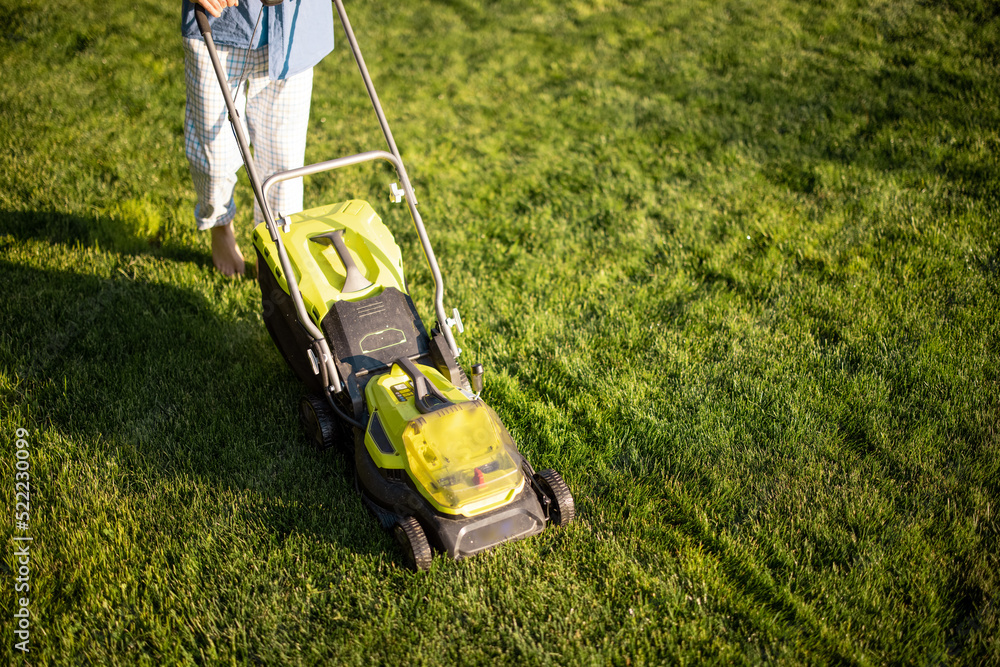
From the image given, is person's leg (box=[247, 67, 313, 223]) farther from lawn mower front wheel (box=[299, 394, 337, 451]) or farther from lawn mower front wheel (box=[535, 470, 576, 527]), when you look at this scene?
lawn mower front wheel (box=[535, 470, 576, 527])

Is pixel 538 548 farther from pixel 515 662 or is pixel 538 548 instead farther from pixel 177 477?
pixel 177 477

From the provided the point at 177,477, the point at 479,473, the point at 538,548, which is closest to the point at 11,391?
the point at 177,477

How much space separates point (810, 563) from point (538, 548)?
3.29 ft

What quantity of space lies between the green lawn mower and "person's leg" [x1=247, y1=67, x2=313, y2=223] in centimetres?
40

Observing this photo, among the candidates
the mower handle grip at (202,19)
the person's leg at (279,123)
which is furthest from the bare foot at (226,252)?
the mower handle grip at (202,19)

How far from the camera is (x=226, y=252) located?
4043 mm

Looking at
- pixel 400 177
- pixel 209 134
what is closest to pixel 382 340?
pixel 400 177

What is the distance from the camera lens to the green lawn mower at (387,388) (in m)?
2.54

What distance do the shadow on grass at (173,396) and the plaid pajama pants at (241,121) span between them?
62 cm

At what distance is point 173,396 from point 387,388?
1.16m

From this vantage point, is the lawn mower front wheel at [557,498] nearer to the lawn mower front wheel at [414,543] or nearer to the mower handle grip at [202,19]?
the lawn mower front wheel at [414,543]

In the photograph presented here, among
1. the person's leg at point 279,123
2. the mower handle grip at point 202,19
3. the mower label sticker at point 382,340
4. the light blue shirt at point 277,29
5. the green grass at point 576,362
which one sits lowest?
the green grass at point 576,362

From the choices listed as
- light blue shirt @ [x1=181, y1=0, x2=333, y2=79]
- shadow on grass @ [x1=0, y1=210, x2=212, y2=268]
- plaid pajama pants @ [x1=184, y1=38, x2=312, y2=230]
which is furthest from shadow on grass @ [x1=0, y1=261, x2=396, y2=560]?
light blue shirt @ [x1=181, y1=0, x2=333, y2=79]

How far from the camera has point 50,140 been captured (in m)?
5.09
